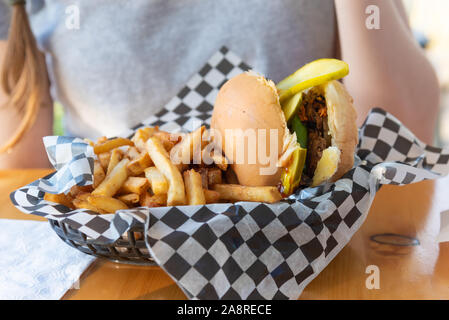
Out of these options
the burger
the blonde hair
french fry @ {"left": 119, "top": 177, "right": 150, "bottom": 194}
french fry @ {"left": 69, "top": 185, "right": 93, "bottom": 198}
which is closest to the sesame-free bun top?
the burger

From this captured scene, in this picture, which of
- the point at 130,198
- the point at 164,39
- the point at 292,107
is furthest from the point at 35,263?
the point at 164,39

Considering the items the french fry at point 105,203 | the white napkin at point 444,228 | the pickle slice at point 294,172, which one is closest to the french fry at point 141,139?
the french fry at point 105,203

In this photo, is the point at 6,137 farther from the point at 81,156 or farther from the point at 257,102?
the point at 257,102

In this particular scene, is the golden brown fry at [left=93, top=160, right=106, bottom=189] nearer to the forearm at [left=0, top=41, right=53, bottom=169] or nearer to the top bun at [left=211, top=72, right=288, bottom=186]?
the top bun at [left=211, top=72, right=288, bottom=186]

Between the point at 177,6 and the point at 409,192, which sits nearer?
the point at 409,192

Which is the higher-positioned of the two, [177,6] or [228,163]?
[177,6]

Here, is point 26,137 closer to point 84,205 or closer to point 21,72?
point 21,72
